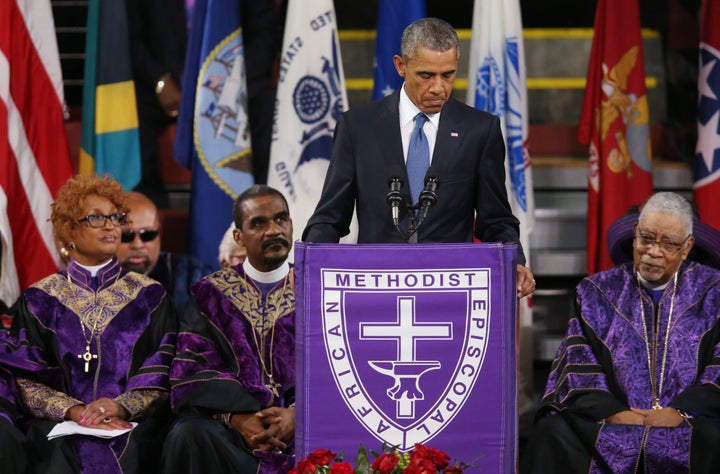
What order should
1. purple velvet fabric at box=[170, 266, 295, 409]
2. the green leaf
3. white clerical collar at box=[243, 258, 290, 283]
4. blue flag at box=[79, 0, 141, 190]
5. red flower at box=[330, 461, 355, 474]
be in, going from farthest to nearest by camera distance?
blue flag at box=[79, 0, 141, 190] < white clerical collar at box=[243, 258, 290, 283] < purple velvet fabric at box=[170, 266, 295, 409] < the green leaf < red flower at box=[330, 461, 355, 474]

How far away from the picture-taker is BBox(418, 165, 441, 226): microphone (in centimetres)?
360

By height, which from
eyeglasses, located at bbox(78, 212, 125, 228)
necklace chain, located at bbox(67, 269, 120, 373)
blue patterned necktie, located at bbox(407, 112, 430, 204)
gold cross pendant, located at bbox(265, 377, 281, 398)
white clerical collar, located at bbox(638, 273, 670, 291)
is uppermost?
blue patterned necktie, located at bbox(407, 112, 430, 204)

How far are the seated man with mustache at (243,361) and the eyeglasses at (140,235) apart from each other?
1129mm

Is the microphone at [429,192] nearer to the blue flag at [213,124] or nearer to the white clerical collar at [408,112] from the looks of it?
the white clerical collar at [408,112]

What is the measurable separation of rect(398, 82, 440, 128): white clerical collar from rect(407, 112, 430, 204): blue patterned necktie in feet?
0.07

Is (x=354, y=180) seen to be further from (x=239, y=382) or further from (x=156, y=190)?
(x=156, y=190)

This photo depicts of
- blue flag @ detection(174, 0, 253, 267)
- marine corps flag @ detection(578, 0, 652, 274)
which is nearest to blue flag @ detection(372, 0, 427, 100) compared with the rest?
blue flag @ detection(174, 0, 253, 267)

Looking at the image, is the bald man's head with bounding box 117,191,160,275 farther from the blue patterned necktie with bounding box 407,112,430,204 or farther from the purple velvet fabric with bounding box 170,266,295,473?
the blue patterned necktie with bounding box 407,112,430,204

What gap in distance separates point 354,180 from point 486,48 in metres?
2.78

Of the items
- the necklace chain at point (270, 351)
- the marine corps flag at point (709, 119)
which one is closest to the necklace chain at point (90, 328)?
the necklace chain at point (270, 351)

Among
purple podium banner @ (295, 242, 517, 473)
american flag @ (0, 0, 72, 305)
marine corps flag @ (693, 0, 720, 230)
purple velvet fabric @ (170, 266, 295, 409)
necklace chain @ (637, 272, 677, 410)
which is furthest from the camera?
marine corps flag @ (693, 0, 720, 230)

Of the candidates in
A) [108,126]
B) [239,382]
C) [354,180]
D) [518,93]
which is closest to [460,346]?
[354,180]

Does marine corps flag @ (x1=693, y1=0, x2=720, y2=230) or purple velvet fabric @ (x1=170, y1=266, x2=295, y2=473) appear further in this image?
marine corps flag @ (x1=693, y1=0, x2=720, y2=230)

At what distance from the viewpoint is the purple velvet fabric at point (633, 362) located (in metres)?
4.61
